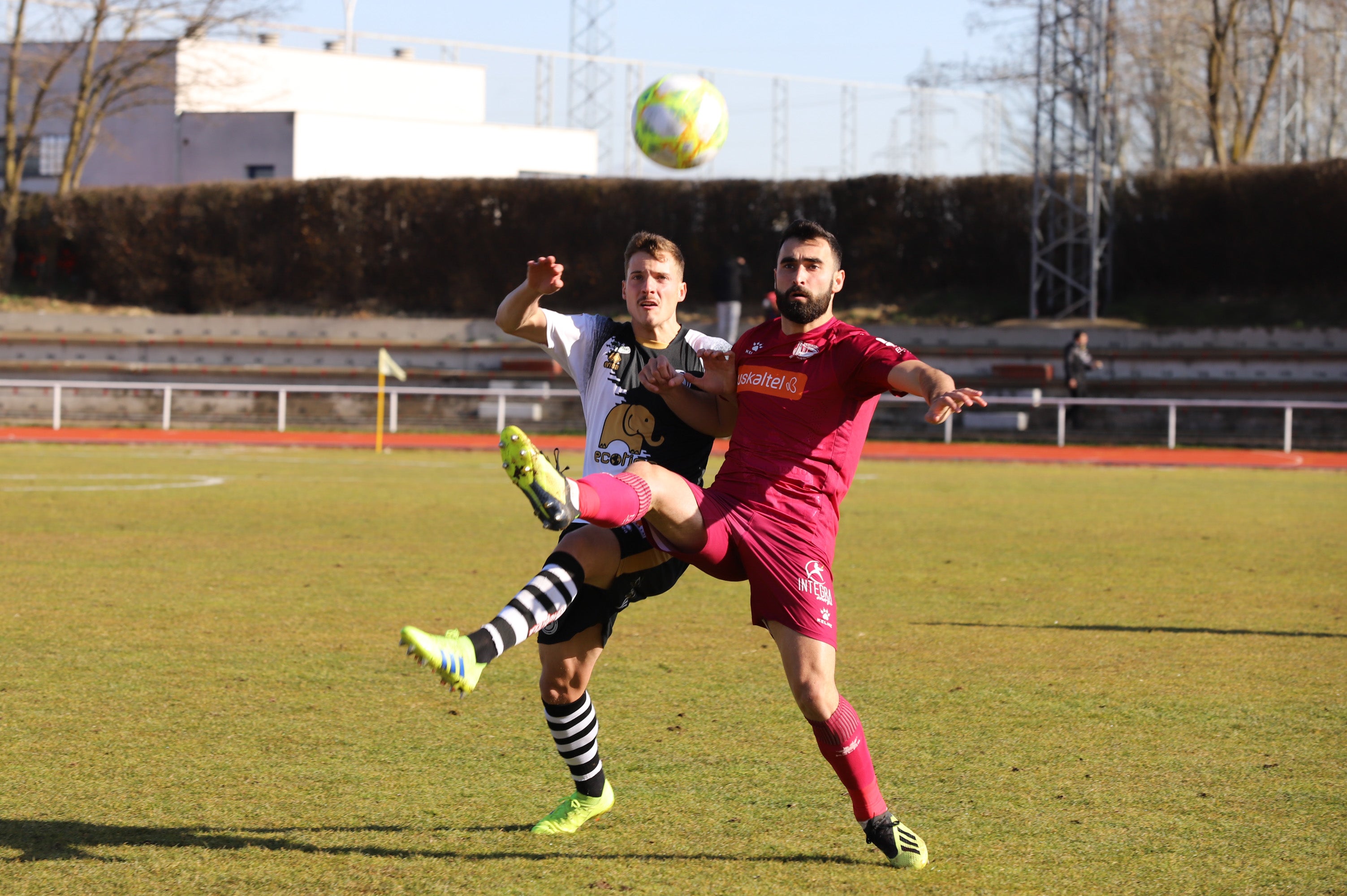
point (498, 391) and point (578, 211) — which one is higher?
point (578, 211)

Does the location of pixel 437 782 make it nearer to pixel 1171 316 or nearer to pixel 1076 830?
pixel 1076 830

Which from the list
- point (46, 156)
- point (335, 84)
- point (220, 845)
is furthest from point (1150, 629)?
point (46, 156)

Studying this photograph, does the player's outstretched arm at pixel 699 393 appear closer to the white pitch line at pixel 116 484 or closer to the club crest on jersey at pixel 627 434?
the club crest on jersey at pixel 627 434

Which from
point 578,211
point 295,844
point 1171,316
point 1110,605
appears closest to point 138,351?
point 578,211

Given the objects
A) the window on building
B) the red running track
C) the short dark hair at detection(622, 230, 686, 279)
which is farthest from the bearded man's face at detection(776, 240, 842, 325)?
the window on building

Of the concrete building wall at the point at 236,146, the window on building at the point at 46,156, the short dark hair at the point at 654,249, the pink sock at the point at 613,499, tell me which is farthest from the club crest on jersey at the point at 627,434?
the window on building at the point at 46,156

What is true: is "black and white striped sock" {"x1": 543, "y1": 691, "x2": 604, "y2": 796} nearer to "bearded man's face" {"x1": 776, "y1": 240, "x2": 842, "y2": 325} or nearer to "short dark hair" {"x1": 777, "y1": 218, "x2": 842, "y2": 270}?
"bearded man's face" {"x1": 776, "y1": 240, "x2": 842, "y2": 325}

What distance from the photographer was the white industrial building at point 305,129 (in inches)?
1842

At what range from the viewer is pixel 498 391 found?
86.2ft

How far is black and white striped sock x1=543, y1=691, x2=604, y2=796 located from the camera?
195 inches

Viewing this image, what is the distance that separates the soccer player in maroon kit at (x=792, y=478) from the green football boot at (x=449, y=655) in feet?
1.77

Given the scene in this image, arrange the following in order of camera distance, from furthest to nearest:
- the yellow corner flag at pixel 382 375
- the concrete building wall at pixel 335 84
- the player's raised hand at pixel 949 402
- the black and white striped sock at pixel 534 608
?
the concrete building wall at pixel 335 84 < the yellow corner flag at pixel 382 375 < the black and white striped sock at pixel 534 608 < the player's raised hand at pixel 949 402

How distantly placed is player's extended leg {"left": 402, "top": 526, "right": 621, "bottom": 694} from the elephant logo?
1.41 feet

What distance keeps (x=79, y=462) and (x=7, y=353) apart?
16.2m
